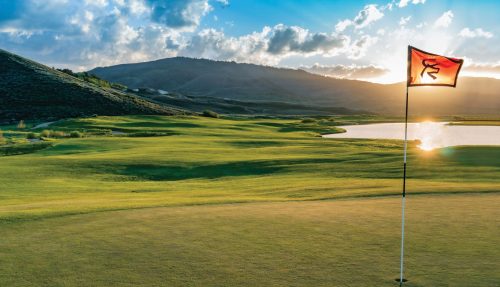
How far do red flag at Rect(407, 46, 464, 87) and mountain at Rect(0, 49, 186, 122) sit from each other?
98283mm

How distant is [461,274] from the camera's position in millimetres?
8820

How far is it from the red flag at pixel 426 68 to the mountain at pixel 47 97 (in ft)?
322

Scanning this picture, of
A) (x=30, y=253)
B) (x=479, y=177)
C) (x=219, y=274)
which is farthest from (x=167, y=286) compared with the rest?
(x=479, y=177)

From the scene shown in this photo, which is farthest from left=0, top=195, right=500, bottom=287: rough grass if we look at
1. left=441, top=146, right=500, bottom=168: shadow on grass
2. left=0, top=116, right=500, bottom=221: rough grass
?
left=441, top=146, right=500, bottom=168: shadow on grass

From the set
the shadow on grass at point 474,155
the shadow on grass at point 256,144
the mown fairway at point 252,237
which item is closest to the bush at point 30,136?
the shadow on grass at point 256,144

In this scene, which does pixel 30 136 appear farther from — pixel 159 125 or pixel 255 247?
pixel 255 247

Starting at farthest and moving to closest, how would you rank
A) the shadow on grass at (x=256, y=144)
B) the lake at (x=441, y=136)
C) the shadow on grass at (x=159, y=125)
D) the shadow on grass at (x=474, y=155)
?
the shadow on grass at (x=159, y=125)
the lake at (x=441, y=136)
the shadow on grass at (x=256, y=144)
the shadow on grass at (x=474, y=155)

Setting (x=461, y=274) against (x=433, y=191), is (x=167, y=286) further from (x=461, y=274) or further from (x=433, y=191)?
(x=433, y=191)

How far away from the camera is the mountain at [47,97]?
4134 inches

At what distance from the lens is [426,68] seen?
10469mm

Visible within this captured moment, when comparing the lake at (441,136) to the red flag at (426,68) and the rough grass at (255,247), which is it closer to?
the rough grass at (255,247)

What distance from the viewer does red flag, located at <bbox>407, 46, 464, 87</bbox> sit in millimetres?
10414

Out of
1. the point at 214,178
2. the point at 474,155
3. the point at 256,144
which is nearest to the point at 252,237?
the point at 214,178

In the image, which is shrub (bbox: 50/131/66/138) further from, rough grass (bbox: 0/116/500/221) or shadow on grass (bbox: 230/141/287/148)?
shadow on grass (bbox: 230/141/287/148)
